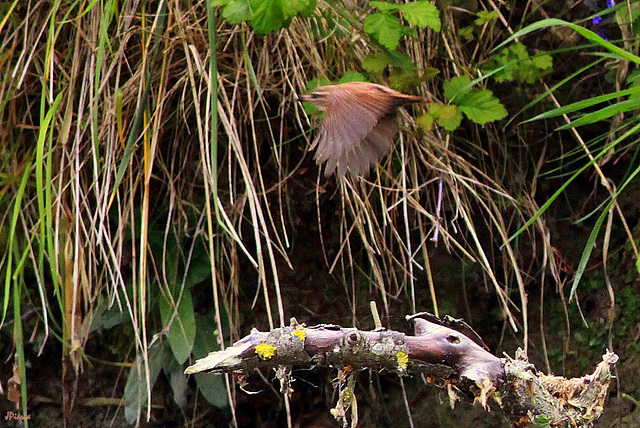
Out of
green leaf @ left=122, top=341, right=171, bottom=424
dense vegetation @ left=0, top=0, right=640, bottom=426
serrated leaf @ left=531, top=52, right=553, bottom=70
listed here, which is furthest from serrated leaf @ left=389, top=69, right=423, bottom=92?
green leaf @ left=122, top=341, right=171, bottom=424

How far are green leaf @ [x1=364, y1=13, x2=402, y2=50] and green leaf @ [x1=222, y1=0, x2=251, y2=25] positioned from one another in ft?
0.69

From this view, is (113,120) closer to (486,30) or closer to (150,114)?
(150,114)

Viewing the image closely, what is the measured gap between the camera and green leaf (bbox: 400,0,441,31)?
3.77ft

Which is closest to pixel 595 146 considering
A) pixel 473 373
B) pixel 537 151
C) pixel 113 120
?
pixel 537 151

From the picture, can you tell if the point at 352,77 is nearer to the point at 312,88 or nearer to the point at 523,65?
the point at 312,88

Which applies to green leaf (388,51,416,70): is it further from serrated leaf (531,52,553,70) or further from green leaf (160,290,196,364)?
green leaf (160,290,196,364)

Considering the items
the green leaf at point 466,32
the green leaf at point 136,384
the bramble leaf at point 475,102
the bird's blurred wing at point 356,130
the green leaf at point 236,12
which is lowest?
the green leaf at point 136,384

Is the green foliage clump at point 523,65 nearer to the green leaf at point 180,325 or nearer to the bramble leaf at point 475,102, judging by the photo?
the bramble leaf at point 475,102

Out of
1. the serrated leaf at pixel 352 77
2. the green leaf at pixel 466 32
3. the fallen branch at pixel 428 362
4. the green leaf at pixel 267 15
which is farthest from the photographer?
the green leaf at pixel 466 32

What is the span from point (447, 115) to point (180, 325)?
67 cm

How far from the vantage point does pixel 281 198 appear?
1.46 m

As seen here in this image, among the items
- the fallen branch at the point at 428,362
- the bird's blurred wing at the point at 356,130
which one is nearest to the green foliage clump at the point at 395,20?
the bird's blurred wing at the point at 356,130

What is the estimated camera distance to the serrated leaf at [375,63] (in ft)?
4.12

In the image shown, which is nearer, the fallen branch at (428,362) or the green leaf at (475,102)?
the fallen branch at (428,362)
